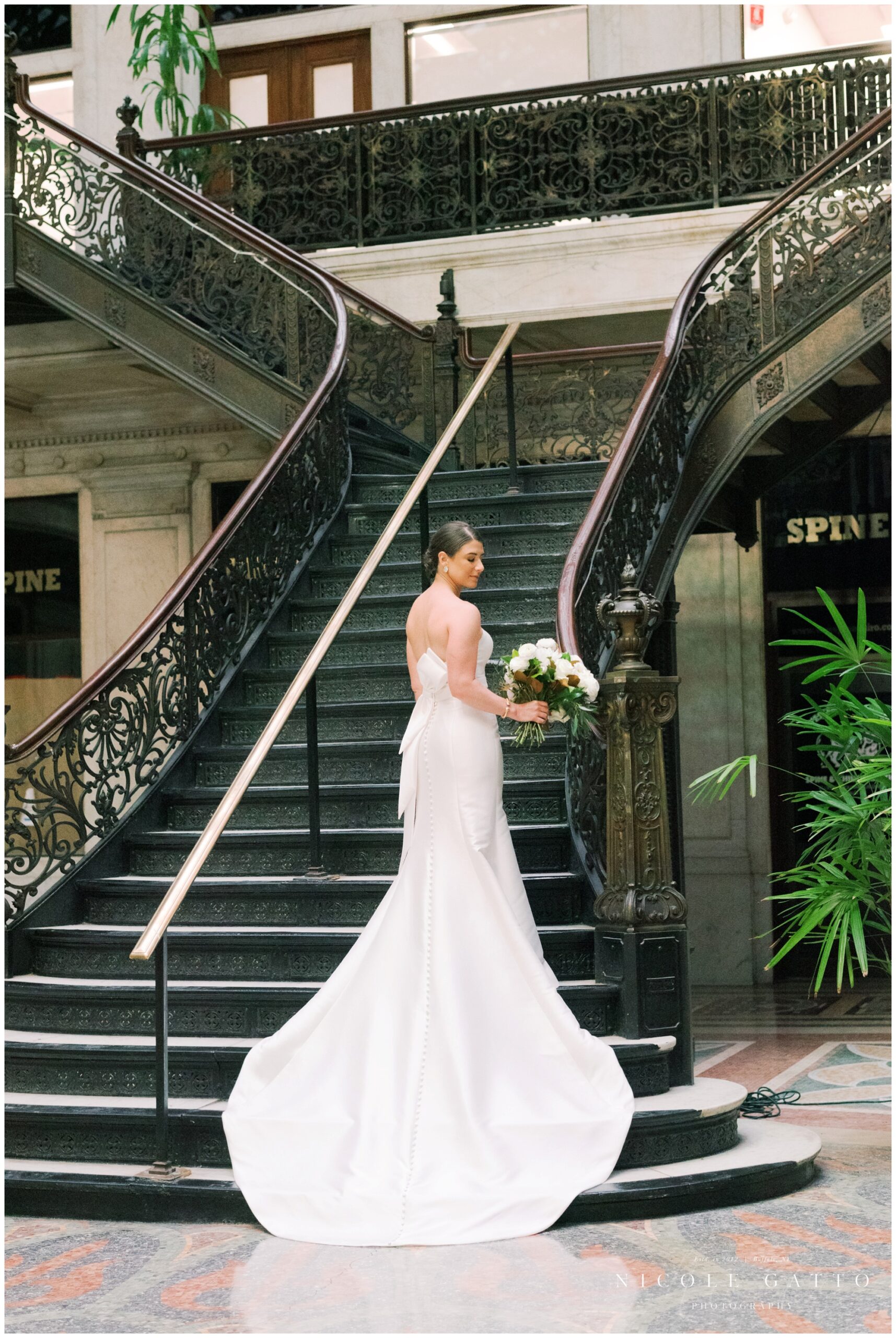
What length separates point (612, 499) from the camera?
7.09m

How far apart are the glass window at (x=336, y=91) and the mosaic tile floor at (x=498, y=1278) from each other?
10.4 meters

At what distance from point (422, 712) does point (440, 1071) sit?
1308 millimetres

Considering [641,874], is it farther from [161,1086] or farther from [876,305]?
[876,305]

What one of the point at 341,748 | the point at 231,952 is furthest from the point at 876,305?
the point at 231,952

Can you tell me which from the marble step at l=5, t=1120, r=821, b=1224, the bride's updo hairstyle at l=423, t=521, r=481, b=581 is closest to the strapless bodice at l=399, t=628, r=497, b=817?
the bride's updo hairstyle at l=423, t=521, r=481, b=581

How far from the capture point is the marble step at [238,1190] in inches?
187

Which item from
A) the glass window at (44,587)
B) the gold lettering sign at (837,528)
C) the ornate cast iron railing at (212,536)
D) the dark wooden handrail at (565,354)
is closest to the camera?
the ornate cast iron railing at (212,536)

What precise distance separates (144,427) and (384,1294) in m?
8.61

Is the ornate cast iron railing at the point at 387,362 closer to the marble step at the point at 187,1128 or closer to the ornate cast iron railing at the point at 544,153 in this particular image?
the ornate cast iron railing at the point at 544,153

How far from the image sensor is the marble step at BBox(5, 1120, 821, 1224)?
15.6 ft

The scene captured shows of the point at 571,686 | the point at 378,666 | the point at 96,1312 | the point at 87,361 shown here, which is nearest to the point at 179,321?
the point at 87,361

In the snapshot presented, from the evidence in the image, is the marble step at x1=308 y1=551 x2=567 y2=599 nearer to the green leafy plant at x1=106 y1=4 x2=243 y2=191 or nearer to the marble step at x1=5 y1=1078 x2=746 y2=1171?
the marble step at x1=5 y1=1078 x2=746 y2=1171

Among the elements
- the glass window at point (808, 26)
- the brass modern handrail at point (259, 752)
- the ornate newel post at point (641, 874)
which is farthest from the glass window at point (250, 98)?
the ornate newel post at point (641, 874)

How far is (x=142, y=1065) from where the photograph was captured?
17.9 ft
